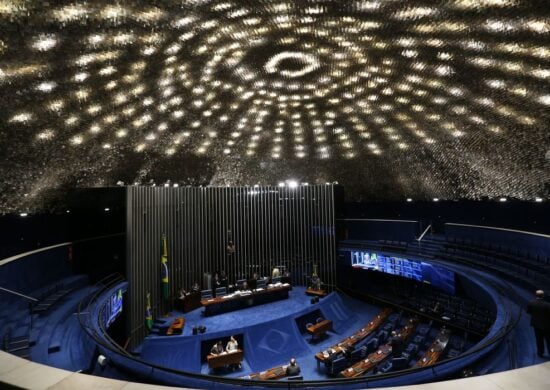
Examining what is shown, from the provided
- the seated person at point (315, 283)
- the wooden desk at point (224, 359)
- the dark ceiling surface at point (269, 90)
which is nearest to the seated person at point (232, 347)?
the wooden desk at point (224, 359)

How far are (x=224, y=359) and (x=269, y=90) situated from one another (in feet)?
34.0

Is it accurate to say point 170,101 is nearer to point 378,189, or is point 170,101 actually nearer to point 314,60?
point 314,60

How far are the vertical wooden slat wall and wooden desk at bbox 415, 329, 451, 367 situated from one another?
23.1 feet

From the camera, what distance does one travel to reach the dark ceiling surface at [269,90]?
6934 millimetres

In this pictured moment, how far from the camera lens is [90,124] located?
10.5 metres

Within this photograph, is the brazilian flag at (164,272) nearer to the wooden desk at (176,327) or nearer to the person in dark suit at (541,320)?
the wooden desk at (176,327)

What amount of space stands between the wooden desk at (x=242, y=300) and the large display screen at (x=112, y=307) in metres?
3.84

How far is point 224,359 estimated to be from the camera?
36.6 ft

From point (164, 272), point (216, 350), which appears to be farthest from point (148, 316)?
point (216, 350)

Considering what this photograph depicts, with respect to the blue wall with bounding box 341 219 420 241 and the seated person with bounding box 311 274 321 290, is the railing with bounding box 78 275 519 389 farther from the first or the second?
the blue wall with bounding box 341 219 420 241

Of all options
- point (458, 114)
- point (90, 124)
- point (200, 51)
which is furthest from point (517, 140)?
point (90, 124)

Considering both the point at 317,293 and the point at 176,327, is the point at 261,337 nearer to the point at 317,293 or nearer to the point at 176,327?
the point at 176,327

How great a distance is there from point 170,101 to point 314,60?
17.3 feet

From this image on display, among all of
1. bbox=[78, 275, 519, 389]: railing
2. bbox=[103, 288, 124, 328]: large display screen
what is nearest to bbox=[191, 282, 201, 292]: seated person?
bbox=[103, 288, 124, 328]: large display screen
